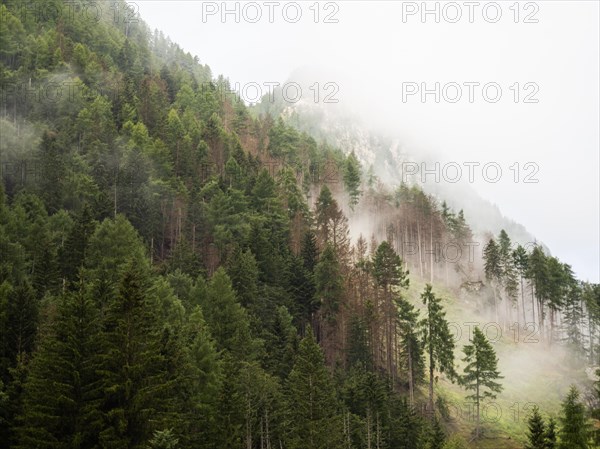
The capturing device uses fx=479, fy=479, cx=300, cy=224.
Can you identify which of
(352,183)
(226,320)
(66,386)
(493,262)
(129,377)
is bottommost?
(66,386)

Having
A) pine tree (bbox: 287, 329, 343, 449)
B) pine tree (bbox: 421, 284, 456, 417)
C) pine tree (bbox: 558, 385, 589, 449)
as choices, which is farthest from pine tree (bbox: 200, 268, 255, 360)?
→ pine tree (bbox: 421, 284, 456, 417)

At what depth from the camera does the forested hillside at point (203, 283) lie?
2405cm

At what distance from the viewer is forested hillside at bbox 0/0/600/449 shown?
2405cm

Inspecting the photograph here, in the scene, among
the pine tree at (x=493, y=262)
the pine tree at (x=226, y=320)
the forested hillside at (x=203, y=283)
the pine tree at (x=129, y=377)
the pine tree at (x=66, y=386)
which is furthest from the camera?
the pine tree at (x=493, y=262)

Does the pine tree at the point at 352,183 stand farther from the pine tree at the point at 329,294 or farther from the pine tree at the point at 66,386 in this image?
the pine tree at the point at 66,386

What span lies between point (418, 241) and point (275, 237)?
4502cm

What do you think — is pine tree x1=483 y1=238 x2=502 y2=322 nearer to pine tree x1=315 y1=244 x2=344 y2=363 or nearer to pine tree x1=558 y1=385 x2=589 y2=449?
pine tree x1=315 y1=244 x2=344 y2=363

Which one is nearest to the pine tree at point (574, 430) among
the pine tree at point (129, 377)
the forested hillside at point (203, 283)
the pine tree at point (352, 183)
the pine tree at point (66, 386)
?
the forested hillside at point (203, 283)

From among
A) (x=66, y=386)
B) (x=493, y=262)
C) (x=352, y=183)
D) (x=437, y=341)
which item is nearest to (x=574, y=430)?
(x=437, y=341)

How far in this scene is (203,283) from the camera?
43938mm

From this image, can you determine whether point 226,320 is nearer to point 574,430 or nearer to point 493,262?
point 574,430

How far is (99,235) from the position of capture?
44031 mm

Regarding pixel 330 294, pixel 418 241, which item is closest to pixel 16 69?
pixel 330 294

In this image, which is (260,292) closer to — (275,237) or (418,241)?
(275,237)
